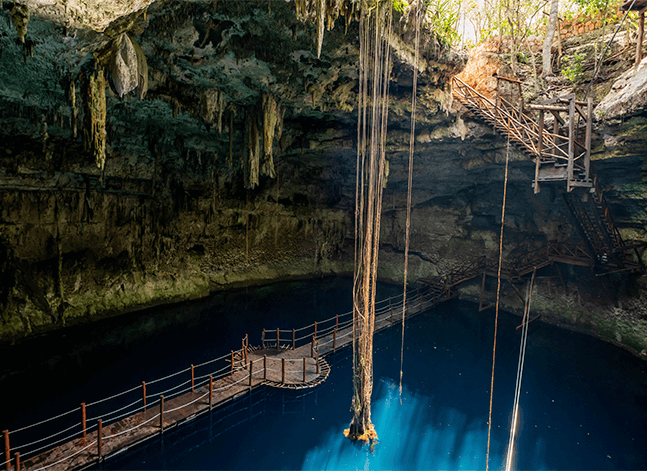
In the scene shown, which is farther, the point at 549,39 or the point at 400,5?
the point at 549,39

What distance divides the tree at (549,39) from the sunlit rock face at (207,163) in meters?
3.38

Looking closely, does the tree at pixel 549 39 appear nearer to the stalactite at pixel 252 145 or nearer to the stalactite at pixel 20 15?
the stalactite at pixel 252 145

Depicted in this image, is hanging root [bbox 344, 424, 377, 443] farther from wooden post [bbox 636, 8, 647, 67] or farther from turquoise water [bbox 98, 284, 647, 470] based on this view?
wooden post [bbox 636, 8, 647, 67]

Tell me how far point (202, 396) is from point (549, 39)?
1713cm

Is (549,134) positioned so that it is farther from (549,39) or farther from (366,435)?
(366,435)

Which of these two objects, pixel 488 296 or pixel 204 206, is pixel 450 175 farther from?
pixel 204 206

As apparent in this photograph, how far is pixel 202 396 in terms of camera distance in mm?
9297

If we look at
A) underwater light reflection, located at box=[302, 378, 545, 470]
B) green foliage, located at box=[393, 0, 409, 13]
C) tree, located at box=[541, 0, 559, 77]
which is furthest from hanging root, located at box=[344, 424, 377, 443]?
tree, located at box=[541, 0, 559, 77]

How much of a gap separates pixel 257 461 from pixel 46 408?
551 centimetres

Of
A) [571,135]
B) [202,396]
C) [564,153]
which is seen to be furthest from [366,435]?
[564,153]

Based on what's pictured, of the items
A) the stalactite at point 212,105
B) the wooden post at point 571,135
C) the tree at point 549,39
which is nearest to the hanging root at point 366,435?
the wooden post at point 571,135

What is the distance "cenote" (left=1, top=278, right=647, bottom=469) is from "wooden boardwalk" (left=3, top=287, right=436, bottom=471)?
25 centimetres

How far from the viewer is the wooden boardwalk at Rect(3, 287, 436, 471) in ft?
23.0

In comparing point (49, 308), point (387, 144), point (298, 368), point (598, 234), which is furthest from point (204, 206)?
point (598, 234)
